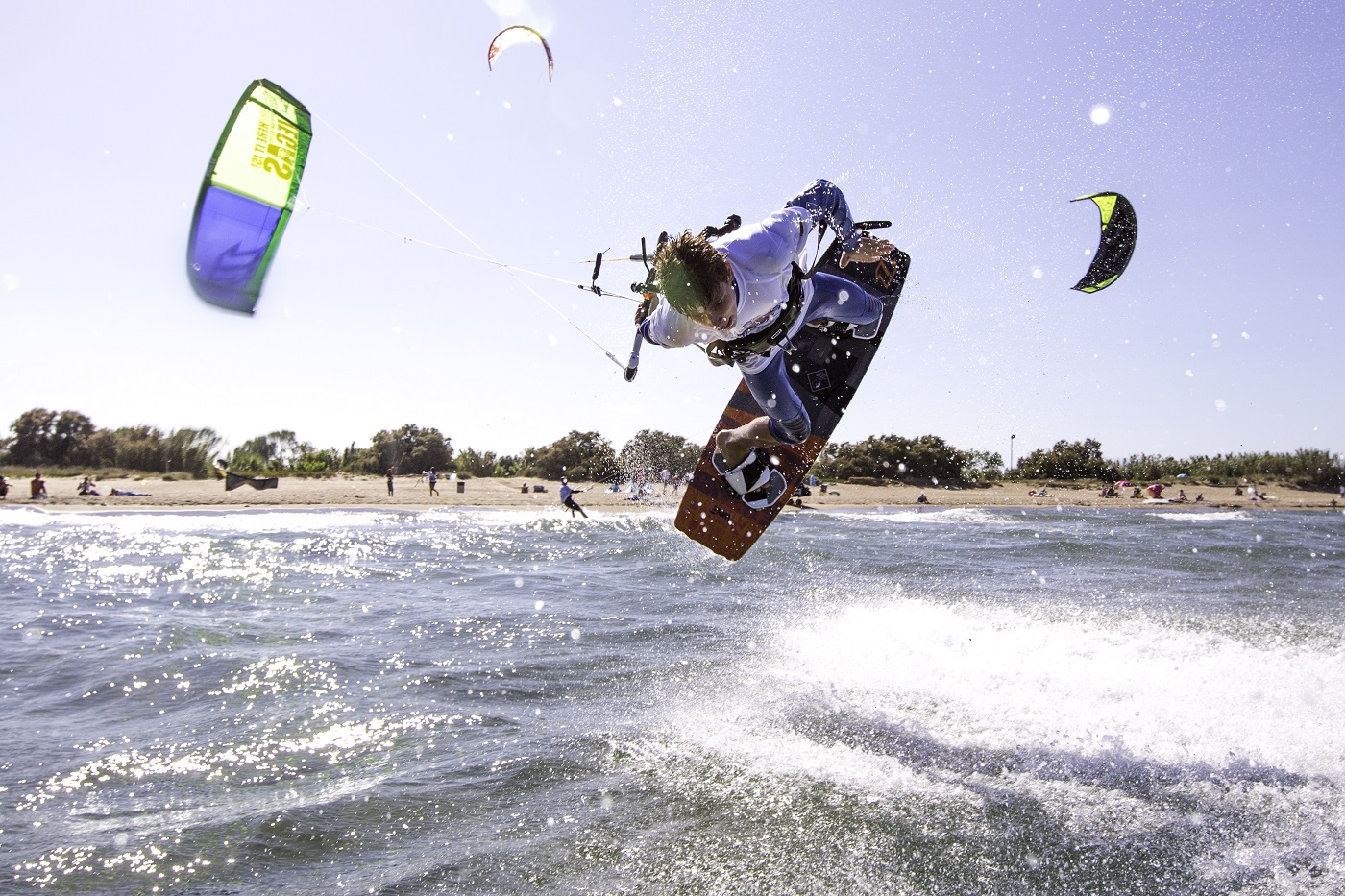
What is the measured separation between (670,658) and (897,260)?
4.16m

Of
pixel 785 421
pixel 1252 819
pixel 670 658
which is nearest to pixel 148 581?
pixel 670 658

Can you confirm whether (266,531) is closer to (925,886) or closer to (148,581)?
(148,581)

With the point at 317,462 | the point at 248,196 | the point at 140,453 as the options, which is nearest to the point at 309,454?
the point at 317,462

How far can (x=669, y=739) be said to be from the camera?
5.23m

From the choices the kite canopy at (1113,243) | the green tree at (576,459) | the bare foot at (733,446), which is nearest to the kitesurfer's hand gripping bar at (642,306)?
the bare foot at (733,446)

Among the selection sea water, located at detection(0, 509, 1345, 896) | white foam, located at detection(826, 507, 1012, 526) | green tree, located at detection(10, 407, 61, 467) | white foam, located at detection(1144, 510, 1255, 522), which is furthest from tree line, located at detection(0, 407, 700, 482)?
sea water, located at detection(0, 509, 1345, 896)

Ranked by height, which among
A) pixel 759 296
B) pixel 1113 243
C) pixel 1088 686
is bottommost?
pixel 1088 686

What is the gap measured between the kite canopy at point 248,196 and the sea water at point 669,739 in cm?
334

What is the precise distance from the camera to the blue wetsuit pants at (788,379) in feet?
16.3

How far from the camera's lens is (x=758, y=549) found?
17000mm

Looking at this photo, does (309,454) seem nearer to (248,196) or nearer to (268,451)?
(268,451)

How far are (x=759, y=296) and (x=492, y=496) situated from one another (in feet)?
100

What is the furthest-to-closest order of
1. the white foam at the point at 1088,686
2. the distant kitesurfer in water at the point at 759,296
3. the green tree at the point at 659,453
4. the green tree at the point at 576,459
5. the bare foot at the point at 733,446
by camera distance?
the green tree at the point at 576,459
the green tree at the point at 659,453
the bare foot at the point at 733,446
the white foam at the point at 1088,686
the distant kitesurfer in water at the point at 759,296

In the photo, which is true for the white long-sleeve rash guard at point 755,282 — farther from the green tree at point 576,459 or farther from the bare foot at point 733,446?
the green tree at point 576,459
